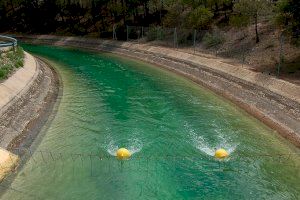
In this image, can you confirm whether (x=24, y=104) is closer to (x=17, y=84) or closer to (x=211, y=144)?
(x=17, y=84)

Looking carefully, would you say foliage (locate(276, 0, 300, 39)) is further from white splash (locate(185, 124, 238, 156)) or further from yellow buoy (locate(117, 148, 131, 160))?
yellow buoy (locate(117, 148, 131, 160))

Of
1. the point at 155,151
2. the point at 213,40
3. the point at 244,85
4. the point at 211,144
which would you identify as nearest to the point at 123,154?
the point at 155,151

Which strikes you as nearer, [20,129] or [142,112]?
[20,129]

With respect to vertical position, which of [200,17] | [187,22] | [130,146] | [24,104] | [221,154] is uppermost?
[200,17]

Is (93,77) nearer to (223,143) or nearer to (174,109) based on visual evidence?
(174,109)

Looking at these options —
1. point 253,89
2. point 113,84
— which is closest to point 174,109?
point 253,89
